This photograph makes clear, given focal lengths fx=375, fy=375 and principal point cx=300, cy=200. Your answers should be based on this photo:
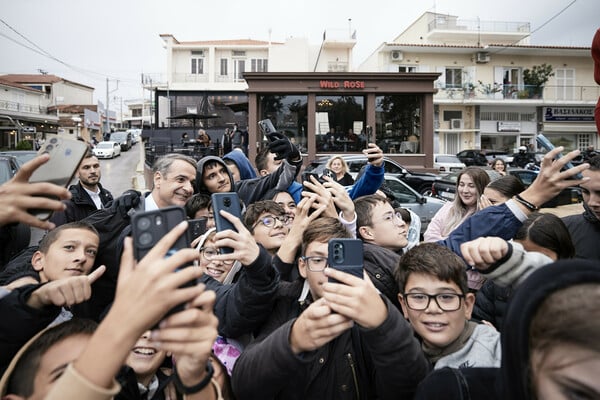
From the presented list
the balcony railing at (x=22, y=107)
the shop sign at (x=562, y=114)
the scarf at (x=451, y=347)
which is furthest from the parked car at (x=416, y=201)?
the balcony railing at (x=22, y=107)

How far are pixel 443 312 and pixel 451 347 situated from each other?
0.50 feet

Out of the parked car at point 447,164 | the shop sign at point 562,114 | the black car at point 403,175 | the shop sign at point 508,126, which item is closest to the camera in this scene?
the black car at point 403,175

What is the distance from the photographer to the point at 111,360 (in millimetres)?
870

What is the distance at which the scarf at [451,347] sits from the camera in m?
1.67

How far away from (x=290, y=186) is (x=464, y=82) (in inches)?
1223

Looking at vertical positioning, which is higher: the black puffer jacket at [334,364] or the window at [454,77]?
the window at [454,77]

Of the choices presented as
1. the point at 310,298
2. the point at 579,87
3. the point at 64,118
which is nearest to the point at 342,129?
the point at 310,298

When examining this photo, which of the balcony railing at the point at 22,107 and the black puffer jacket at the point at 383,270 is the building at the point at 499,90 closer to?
the black puffer jacket at the point at 383,270

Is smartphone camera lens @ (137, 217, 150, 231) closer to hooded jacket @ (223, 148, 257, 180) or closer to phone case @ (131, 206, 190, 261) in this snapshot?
phone case @ (131, 206, 190, 261)

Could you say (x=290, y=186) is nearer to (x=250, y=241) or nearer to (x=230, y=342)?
(x=230, y=342)

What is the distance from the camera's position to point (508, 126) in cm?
3088

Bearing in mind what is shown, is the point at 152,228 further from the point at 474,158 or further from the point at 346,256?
the point at 474,158

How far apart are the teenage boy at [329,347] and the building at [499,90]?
100ft

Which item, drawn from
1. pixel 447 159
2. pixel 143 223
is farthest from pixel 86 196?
pixel 447 159
